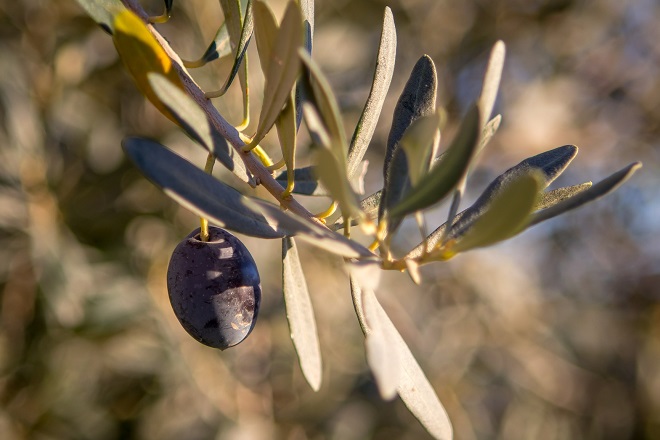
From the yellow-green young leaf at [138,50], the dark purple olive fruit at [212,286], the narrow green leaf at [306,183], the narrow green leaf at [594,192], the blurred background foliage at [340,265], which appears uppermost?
the narrow green leaf at [594,192]

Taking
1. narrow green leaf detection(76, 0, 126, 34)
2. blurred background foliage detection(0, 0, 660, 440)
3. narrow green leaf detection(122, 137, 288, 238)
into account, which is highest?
narrow green leaf detection(76, 0, 126, 34)

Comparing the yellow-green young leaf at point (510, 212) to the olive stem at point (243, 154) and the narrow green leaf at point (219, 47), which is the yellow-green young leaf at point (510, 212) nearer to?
the olive stem at point (243, 154)

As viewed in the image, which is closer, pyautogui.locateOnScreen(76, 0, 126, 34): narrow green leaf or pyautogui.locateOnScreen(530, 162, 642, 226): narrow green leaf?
pyautogui.locateOnScreen(530, 162, 642, 226): narrow green leaf

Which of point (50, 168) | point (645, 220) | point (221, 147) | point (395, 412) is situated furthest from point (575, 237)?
point (221, 147)

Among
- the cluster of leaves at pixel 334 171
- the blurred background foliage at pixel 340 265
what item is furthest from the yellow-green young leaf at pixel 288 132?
the blurred background foliage at pixel 340 265

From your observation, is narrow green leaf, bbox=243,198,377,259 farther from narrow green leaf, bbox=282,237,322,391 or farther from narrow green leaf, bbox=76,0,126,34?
narrow green leaf, bbox=76,0,126,34

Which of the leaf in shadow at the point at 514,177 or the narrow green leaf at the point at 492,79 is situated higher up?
the narrow green leaf at the point at 492,79

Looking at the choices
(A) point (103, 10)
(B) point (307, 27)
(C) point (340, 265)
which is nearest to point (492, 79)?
(B) point (307, 27)

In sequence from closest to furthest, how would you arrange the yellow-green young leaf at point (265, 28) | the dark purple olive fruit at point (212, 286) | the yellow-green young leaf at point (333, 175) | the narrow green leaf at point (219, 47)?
the yellow-green young leaf at point (333, 175), the yellow-green young leaf at point (265, 28), the dark purple olive fruit at point (212, 286), the narrow green leaf at point (219, 47)

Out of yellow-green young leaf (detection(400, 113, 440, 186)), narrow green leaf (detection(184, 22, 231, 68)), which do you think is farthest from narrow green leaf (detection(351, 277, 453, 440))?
narrow green leaf (detection(184, 22, 231, 68))

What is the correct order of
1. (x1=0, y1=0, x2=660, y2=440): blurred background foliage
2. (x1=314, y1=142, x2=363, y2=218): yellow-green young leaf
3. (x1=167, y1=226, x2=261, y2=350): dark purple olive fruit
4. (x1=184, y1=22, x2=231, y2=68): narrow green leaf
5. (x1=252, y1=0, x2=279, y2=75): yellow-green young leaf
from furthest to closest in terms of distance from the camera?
(x1=0, y1=0, x2=660, y2=440): blurred background foliage, (x1=184, y1=22, x2=231, y2=68): narrow green leaf, (x1=167, y1=226, x2=261, y2=350): dark purple olive fruit, (x1=252, y1=0, x2=279, y2=75): yellow-green young leaf, (x1=314, y1=142, x2=363, y2=218): yellow-green young leaf
